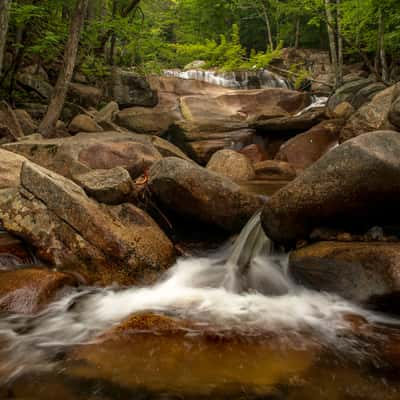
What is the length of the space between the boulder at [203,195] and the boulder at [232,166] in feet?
11.6

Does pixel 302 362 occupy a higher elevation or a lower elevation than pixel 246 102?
lower

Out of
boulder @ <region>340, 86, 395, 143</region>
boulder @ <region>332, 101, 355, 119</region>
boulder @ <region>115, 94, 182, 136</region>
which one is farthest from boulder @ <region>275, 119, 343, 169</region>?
boulder @ <region>115, 94, 182, 136</region>

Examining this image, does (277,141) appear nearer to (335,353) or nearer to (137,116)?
(137,116)

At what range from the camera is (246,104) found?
42.8 ft

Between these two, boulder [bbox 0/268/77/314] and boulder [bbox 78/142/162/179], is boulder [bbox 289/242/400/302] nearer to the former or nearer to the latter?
boulder [bbox 0/268/77/314]

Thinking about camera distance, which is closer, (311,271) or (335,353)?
(335,353)

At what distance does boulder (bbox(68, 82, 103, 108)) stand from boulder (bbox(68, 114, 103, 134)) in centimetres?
225

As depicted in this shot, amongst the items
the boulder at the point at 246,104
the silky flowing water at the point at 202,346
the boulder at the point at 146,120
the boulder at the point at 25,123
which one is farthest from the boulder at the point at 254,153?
the silky flowing water at the point at 202,346

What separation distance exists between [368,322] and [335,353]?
0.69 m

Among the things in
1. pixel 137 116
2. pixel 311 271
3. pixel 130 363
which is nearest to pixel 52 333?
pixel 130 363

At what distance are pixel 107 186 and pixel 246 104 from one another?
935 centimetres

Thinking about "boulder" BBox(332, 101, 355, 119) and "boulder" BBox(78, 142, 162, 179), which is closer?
"boulder" BBox(78, 142, 162, 179)

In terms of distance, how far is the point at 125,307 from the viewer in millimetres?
3750

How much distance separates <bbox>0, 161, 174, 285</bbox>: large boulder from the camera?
423 cm
